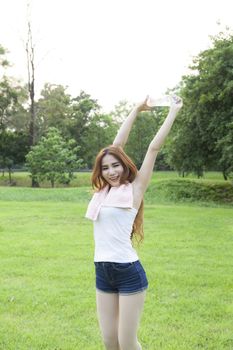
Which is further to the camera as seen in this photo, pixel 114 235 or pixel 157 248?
pixel 157 248

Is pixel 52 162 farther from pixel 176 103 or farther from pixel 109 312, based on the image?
pixel 109 312

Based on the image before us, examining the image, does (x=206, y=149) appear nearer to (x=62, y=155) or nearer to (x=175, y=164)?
(x=175, y=164)

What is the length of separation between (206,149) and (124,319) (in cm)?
1764

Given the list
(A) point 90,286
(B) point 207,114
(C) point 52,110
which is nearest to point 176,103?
(A) point 90,286

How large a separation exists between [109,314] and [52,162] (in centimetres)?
2313

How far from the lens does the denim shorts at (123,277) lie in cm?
289

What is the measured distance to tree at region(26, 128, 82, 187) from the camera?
2584cm

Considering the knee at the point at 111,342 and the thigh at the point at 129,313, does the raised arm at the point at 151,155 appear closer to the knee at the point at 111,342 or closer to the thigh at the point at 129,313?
the thigh at the point at 129,313

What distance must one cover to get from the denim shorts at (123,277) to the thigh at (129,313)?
0.12 ft

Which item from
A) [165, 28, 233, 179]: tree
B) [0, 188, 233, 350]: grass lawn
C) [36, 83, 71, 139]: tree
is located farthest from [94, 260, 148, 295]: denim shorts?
[36, 83, 71, 139]: tree

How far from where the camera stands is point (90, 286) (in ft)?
19.7

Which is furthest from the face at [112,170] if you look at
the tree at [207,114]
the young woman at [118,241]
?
the tree at [207,114]

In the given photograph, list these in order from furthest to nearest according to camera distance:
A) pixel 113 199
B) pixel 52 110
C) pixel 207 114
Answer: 1. pixel 52 110
2. pixel 207 114
3. pixel 113 199

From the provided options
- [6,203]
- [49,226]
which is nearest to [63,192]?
[6,203]
